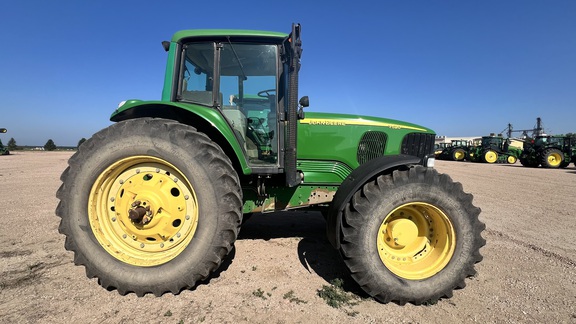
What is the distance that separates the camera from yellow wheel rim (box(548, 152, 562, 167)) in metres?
17.1

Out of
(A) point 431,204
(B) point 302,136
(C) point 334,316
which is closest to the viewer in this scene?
(C) point 334,316

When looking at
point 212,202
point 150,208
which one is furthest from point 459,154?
point 150,208

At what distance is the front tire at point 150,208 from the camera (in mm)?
2211

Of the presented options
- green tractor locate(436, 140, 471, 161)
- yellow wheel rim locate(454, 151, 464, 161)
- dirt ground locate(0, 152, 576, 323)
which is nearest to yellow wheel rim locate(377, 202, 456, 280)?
dirt ground locate(0, 152, 576, 323)

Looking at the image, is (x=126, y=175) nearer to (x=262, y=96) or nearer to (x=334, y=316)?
(x=262, y=96)

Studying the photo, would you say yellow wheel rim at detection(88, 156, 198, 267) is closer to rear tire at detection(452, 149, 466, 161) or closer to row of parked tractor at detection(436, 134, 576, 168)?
row of parked tractor at detection(436, 134, 576, 168)

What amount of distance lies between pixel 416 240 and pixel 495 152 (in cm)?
2422

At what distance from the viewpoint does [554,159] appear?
1722 cm

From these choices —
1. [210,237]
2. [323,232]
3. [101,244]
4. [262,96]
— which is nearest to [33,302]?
[101,244]

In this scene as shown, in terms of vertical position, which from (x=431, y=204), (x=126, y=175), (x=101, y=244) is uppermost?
(x=126, y=175)

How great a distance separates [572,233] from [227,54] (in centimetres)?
521

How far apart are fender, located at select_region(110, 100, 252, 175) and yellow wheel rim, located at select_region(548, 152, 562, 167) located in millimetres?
21797

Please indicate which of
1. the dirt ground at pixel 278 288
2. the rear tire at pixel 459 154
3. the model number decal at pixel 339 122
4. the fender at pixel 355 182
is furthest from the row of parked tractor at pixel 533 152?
the fender at pixel 355 182

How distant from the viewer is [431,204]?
2.32m
